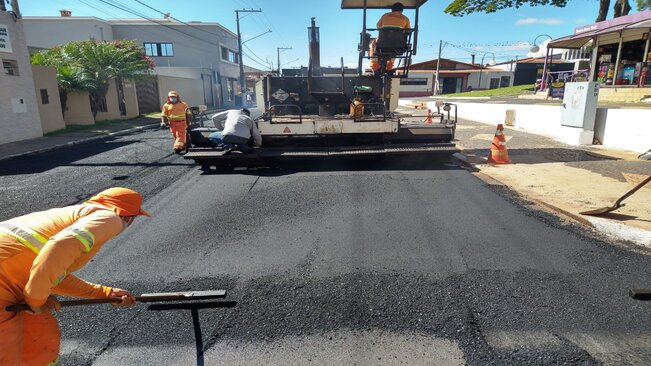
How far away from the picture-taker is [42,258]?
1.69m

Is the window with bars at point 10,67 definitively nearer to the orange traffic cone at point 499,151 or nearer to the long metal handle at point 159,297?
the long metal handle at point 159,297

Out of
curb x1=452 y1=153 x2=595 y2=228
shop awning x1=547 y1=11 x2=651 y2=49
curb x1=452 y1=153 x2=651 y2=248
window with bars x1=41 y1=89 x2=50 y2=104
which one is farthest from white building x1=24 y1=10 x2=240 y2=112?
curb x1=452 y1=153 x2=651 y2=248

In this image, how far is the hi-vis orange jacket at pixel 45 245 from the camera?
1708 mm

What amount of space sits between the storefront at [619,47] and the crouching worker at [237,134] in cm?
1778

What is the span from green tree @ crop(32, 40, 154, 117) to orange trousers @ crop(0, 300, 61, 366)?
1866 cm

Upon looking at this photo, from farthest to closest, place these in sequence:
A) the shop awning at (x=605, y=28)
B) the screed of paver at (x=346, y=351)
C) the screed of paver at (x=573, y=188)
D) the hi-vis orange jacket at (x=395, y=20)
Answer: the shop awning at (x=605, y=28)
the hi-vis orange jacket at (x=395, y=20)
the screed of paver at (x=573, y=188)
the screed of paver at (x=346, y=351)

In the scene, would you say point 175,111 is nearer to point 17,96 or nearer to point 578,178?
point 17,96

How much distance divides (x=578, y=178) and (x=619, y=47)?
16273 millimetres

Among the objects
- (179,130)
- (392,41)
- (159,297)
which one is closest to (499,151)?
(392,41)

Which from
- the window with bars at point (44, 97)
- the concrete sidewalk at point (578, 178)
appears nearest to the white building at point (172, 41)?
the window with bars at point (44, 97)

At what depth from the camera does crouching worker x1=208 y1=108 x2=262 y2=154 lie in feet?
23.7

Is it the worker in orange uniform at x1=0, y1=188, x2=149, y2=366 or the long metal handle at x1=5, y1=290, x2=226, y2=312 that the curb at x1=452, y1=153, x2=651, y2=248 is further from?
the worker in orange uniform at x1=0, y1=188, x2=149, y2=366

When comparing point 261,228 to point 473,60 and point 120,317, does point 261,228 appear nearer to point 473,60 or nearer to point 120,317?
point 120,317

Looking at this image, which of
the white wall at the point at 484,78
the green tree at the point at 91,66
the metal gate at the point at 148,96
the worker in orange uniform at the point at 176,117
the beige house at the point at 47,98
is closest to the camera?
the worker in orange uniform at the point at 176,117
